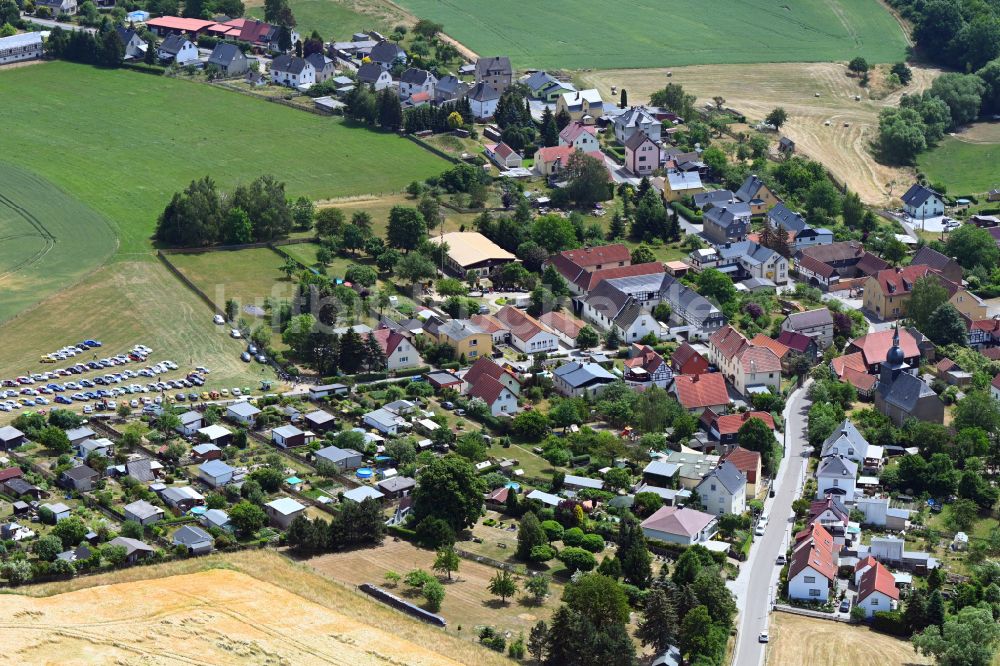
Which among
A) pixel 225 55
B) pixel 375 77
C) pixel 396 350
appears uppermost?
pixel 375 77

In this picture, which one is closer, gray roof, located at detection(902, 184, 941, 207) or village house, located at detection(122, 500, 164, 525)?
village house, located at detection(122, 500, 164, 525)

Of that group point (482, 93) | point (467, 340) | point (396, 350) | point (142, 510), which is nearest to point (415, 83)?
point (482, 93)

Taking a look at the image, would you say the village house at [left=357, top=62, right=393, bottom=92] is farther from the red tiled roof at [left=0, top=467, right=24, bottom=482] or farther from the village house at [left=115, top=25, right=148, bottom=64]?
the red tiled roof at [left=0, top=467, right=24, bottom=482]

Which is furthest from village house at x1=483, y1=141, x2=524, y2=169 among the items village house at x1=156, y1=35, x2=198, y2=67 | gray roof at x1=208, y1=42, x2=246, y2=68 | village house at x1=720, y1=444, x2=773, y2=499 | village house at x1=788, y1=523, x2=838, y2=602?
village house at x1=788, y1=523, x2=838, y2=602

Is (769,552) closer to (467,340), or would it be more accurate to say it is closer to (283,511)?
(283,511)

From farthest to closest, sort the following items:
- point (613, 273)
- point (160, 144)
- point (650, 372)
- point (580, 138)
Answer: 1. point (160, 144)
2. point (580, 138)
3. point (613, 273)
4. point (650, 372)

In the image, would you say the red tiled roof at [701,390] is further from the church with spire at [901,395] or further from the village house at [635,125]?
the village house at [635,125]
